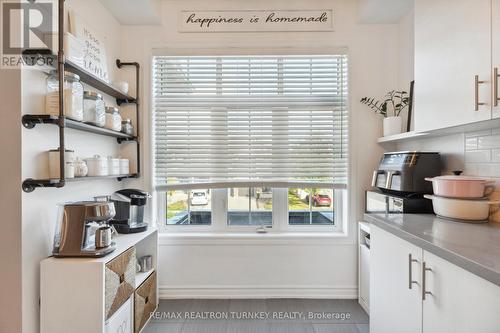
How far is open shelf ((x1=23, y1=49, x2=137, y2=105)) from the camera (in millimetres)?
1260

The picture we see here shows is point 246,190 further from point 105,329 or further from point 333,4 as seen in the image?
point 333,4

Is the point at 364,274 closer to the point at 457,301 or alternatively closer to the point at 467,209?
the point at 467,209

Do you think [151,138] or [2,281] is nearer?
[2,281]

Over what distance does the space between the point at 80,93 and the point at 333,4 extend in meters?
2.15

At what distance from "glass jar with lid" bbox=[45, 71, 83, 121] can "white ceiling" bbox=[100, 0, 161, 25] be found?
0.91m

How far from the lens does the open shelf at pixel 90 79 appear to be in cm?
126

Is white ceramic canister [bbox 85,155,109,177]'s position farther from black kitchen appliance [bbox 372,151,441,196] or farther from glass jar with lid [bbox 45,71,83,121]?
black kitchen appliance [bbox 372,151,441,196]

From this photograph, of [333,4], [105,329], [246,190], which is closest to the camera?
[105,329]

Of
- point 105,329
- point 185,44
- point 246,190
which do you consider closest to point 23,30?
point 185,44

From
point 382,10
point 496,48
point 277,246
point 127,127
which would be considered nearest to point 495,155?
point 496,48

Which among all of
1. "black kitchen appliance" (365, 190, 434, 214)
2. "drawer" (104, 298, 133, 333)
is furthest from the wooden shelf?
"black kitchen appliance" (365, 190, 434, 214)

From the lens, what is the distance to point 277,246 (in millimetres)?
2223

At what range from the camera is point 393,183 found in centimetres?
175

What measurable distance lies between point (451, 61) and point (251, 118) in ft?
4.60
